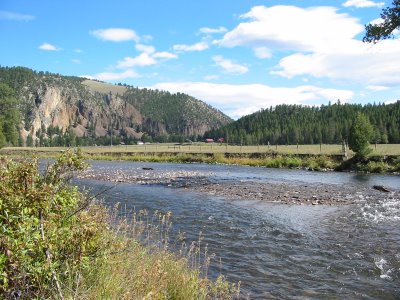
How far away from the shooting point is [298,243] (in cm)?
1292

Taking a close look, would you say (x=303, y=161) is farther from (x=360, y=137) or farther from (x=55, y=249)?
(x=55, y=249)

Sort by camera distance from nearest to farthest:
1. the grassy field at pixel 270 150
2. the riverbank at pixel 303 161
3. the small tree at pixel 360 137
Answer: the riverbank at pixel 303 161 < the small tree at pixel 360 137 < the grassy field at pixel 270 150

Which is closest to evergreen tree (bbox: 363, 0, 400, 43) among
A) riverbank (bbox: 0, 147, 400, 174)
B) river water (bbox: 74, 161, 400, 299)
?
river water (bbox: 74, 161, 400, 299)

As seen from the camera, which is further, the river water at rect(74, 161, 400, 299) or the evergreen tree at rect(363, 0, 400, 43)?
the evergreen tree at rect(363, 0, 400, 43)

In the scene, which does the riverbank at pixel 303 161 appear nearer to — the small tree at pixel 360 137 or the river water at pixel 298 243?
the small tree at pixel 360 137

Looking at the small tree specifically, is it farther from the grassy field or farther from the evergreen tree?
the evergreen tree

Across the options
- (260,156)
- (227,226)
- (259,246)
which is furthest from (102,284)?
(260,156)

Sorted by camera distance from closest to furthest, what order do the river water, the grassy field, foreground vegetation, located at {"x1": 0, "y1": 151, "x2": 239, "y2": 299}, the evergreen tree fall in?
foreground vegetation, located at {"x1": 0, "y1": 151, "x2": 239, "y2": 299}, the river water, the evergreen tree, the grassy field

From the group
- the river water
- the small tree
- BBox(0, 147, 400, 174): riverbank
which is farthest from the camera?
the small tree

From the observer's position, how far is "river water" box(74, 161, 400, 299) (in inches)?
360

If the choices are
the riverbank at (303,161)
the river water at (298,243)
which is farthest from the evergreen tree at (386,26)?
the riverbank at (303,161)

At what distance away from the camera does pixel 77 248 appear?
5246 mm

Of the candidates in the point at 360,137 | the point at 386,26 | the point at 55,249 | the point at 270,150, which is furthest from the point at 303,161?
the point at 55,249

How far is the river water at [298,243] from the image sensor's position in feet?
30.0
